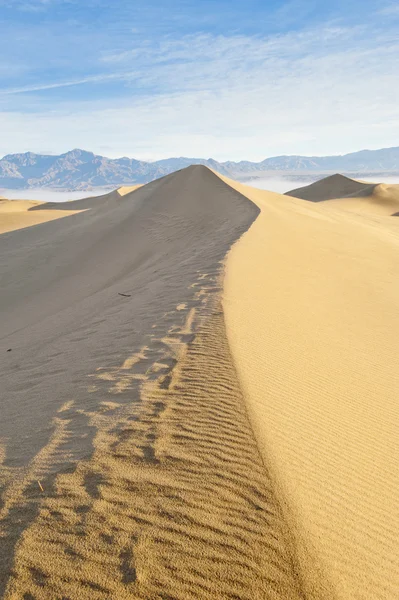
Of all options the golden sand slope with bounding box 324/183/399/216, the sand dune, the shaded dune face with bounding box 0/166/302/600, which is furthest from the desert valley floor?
the golden sand slope with bounding box 324/183/399/216

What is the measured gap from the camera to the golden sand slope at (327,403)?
2641 millimetres

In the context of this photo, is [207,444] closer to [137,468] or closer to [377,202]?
[137,468]

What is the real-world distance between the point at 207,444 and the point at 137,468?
0.54m

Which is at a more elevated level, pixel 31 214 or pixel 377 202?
pixel 377 202

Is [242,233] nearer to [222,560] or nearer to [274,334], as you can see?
[274,334]

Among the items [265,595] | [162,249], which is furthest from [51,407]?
[162,249]

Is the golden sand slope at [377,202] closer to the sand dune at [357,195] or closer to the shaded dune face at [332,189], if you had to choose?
the sand dune at [357,195]

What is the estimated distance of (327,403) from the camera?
453cm

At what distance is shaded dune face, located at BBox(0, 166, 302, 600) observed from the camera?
7.79 feet

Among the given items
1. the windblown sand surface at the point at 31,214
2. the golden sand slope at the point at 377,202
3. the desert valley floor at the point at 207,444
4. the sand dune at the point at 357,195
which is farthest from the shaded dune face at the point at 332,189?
the desert valley floor at the point at 207,444

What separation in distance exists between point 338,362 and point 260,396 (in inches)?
74.4

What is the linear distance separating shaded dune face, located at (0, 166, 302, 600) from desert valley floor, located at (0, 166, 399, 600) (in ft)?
0.04

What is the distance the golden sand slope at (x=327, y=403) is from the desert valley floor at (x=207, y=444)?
17mm

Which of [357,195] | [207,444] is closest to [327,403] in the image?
[207,444]
